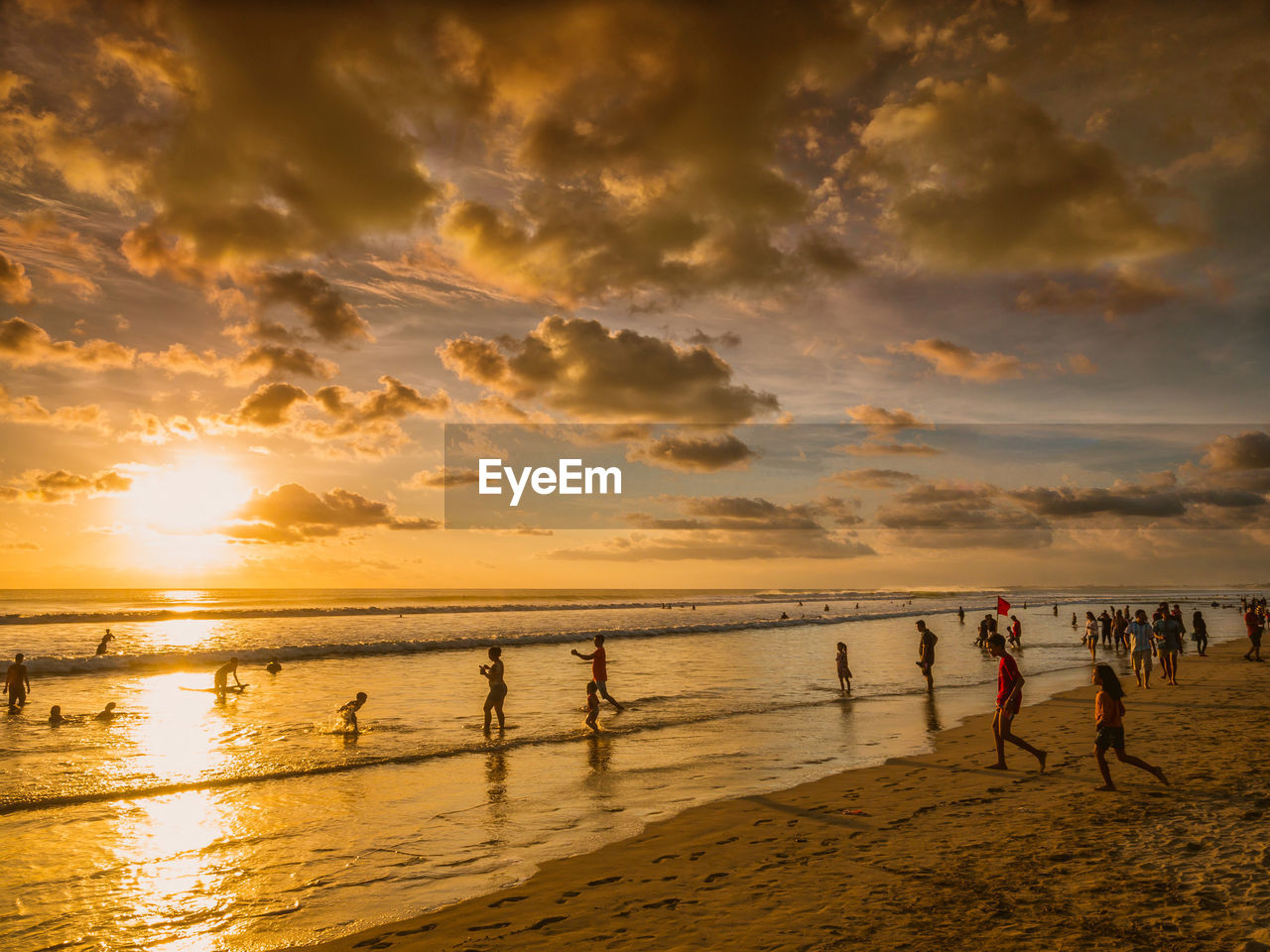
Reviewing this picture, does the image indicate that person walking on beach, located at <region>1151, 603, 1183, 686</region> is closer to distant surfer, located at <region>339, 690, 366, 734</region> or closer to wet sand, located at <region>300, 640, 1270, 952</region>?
wet sand, located at <region>300, 640, 1270, 952</region>

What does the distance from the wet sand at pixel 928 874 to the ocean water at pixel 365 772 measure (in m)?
1.12

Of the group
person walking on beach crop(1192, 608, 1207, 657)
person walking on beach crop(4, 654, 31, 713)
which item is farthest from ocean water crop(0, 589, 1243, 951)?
person walking on beach crop(1192, 608, 1207, 657)

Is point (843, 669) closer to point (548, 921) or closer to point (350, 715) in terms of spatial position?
point (350, 715)

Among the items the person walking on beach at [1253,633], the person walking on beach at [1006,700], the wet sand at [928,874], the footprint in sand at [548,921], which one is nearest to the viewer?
the wet sand at [928,874]

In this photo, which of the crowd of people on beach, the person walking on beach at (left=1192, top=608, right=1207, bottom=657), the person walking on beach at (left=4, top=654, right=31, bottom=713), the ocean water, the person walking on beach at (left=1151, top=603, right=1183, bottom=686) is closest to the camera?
the ocean water

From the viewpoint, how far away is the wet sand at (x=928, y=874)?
6578mm

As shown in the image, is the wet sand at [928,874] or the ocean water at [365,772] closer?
the wet sand at [928,874]

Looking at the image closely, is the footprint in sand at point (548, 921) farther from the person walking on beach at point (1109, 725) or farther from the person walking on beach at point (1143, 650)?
the person walking on beach at point (1143, 650)

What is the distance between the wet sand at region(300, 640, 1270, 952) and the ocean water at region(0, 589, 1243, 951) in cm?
112

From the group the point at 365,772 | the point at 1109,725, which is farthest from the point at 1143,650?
the point at 365,772

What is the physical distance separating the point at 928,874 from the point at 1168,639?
2038cm

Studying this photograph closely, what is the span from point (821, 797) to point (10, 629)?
7348 cm

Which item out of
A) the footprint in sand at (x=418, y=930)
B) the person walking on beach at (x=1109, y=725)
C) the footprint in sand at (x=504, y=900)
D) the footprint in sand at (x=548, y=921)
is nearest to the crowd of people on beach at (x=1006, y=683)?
the person walking on beach at (x=1109, y=725)

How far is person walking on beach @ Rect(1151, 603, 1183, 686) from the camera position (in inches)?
907
